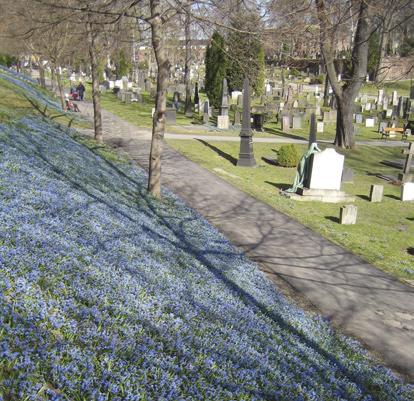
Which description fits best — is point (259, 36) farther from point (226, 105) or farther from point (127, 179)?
Answer: point (226, 105)

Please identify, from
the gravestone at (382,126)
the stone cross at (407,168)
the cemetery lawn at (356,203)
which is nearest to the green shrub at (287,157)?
the cemetery lawn at (356,203)

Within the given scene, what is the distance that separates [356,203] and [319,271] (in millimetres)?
7787

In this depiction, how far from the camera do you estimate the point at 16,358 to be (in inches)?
124

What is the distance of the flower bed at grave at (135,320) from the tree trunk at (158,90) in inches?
141

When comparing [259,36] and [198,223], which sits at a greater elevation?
[259,36]

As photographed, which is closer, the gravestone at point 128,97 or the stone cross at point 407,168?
the stone cross at point 407,168

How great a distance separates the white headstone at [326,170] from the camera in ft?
54.4

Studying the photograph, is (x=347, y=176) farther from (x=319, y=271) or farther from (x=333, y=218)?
(x=319, y=271)

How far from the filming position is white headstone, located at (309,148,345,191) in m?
16.6

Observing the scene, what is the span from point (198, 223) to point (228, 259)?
2581 millimetres

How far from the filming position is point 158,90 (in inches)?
488

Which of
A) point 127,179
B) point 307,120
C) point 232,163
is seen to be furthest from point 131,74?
point 127,179

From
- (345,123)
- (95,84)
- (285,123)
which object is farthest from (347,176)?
(285,123)

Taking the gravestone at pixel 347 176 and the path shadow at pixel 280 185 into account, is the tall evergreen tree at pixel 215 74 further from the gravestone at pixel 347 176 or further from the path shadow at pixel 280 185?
the path shadow at pixel 280 185
